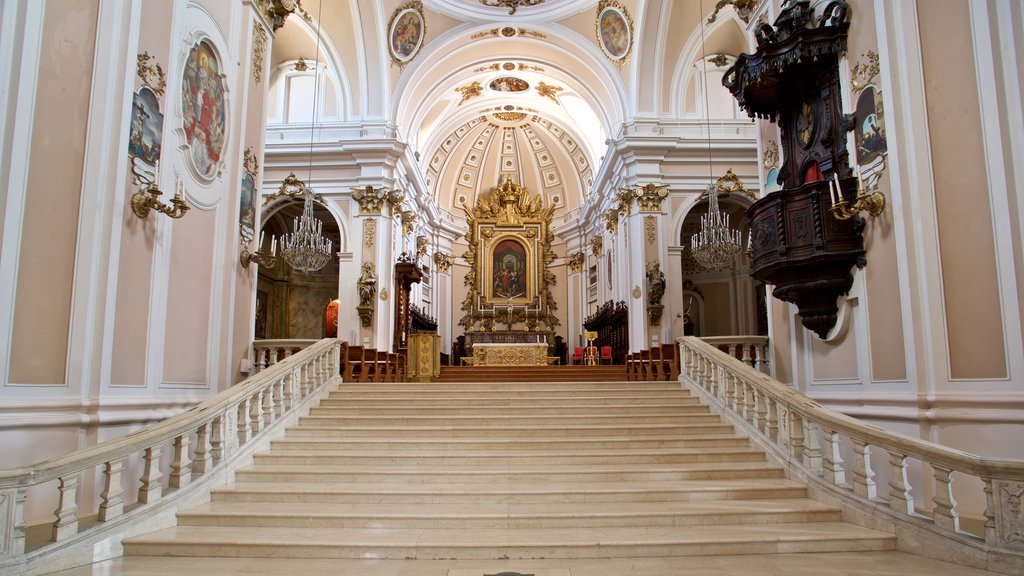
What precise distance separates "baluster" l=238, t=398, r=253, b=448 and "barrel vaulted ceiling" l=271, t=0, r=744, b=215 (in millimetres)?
12089

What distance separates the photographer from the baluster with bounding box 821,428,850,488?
538cm

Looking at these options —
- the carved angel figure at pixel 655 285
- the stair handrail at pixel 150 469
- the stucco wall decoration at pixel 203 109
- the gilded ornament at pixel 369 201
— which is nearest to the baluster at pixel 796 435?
the stair handrail at pixel 150 469

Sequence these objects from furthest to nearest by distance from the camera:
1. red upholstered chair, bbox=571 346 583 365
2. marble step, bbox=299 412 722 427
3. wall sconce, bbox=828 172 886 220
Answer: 1. red upholstered chair, bbox=571 346 583 365
2. marble step, bbox=299 412 722 427
3. wall sconce, bbox=828 172 886 220

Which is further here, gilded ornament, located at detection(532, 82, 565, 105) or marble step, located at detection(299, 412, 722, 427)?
gilded ornament, located at detection(532, 82, 565, 105)

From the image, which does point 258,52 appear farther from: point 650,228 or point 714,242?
point 650,228

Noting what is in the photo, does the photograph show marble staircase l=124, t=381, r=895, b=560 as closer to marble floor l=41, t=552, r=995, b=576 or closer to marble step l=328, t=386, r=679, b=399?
marble floor l=41, t=552, r=995, b=576

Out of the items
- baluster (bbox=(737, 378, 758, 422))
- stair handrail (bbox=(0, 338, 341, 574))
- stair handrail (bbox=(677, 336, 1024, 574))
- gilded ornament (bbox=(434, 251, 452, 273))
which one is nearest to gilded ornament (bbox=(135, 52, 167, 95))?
stair handrail (bbox=(0, 338, 341, 574))

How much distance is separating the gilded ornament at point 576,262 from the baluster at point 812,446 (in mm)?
19009

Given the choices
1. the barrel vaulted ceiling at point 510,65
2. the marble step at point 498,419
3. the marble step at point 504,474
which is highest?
the barrel vaulted ceiling at point 510,65

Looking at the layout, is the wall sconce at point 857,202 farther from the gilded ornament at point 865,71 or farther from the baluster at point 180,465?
the baluster at point 180,465

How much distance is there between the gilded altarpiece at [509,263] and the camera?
2483 cm

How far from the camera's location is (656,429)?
282 inches

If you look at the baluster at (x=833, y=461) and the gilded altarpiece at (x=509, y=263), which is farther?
the gilded altarpiece at (x=509, y=263)

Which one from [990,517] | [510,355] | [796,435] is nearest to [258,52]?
[796,435]
